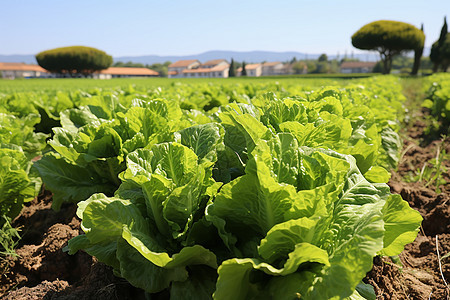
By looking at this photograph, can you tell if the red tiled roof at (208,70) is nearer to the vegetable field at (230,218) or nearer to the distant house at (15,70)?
the distant house at (15,70)

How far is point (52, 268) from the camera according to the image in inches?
114

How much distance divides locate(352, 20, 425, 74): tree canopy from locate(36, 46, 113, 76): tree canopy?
6465 cm

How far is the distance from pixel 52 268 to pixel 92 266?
0.66 metres

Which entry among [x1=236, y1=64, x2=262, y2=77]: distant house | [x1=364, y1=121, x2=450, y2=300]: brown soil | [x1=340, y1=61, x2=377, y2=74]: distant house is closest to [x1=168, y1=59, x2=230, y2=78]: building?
Result: [x1=236, y1=64, x2=262, y2=77]: distant house

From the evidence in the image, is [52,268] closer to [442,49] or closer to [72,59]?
[442,49]

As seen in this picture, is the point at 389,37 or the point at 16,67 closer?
the point at 389,37

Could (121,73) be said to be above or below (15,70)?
below

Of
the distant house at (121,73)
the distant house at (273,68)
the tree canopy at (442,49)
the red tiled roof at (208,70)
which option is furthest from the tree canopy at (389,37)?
the distant house at (273,68)

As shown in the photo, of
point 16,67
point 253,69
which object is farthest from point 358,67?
point 16,67

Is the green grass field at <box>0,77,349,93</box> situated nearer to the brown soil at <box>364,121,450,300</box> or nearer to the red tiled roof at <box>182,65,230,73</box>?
the brown soil at <box>364,121,450,300</box>

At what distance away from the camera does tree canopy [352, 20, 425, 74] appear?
198 feet

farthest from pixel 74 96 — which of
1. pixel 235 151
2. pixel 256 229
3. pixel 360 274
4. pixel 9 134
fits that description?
pixel 360 274

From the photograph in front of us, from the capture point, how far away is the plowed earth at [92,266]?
222 cm

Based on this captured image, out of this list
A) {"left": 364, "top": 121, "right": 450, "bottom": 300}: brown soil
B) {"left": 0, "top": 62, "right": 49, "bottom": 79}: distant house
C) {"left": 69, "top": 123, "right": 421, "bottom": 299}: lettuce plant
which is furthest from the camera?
{"left": 0, "top": 62, "right": 49, "bottom": 79}: distant house
